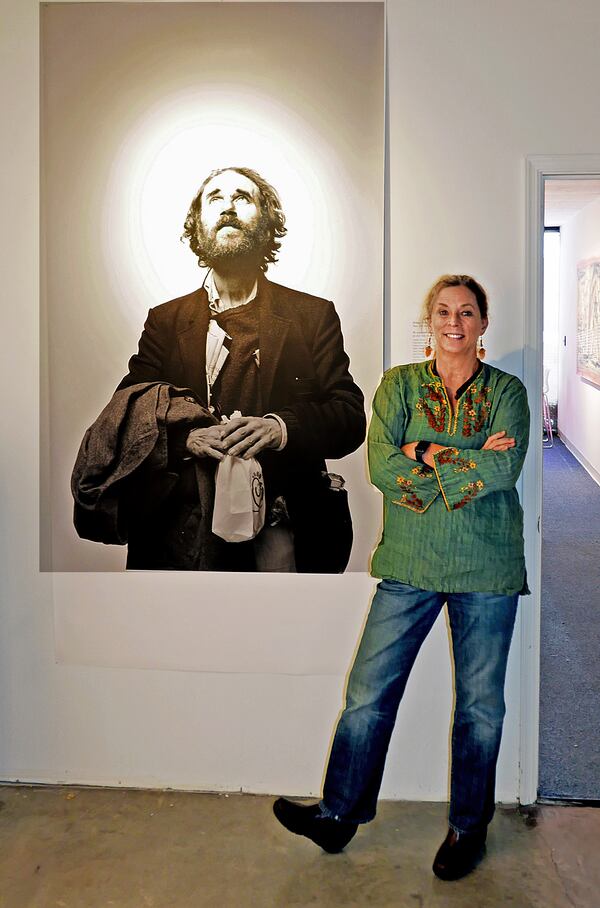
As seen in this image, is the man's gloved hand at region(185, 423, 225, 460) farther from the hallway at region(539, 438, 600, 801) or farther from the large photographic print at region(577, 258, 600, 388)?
the large photographic print at region(577, 258, 600, 388)

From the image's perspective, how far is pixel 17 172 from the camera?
294 cm

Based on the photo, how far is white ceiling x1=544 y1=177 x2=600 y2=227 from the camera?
7.38m

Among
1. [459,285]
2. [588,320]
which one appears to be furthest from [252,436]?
[588,320]

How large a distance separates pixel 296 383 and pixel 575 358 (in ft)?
24.6

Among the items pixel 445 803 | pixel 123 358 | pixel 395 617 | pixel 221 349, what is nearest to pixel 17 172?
pixel 123 358

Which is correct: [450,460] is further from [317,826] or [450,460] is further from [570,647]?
[570,647]

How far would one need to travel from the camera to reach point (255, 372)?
2.88 m

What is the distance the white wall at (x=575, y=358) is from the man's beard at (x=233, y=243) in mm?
6094

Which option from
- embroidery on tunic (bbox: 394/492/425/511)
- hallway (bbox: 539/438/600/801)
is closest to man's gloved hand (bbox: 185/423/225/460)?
embroidery on tunic (bbox: 394/492/425/511)

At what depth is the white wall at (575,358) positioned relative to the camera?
8.55 meters

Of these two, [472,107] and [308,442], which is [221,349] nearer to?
[308,442]

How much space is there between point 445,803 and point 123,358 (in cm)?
180

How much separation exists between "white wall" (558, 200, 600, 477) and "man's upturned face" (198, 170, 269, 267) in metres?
6.11

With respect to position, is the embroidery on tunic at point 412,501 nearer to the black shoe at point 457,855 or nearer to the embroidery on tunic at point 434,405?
the embroidery on tunic at point 434,405
